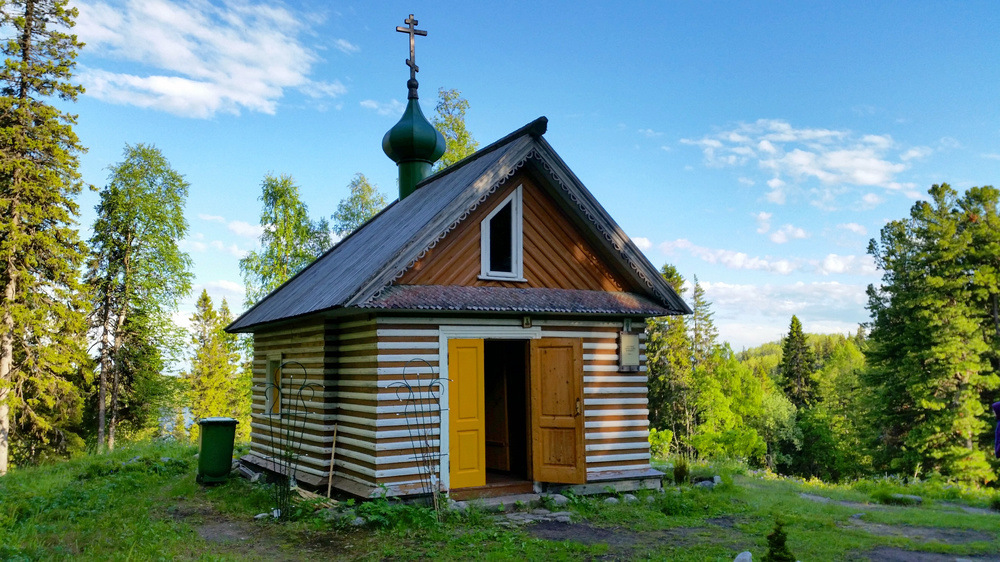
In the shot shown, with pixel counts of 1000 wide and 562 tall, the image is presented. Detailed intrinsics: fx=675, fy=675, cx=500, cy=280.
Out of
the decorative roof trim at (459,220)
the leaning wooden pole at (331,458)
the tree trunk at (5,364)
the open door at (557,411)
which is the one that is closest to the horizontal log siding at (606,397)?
the open door at (557,411)

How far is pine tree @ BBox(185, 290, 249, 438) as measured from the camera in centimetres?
4459

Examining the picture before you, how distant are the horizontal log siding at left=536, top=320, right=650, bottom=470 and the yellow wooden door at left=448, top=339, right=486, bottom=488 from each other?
1392 millimetres

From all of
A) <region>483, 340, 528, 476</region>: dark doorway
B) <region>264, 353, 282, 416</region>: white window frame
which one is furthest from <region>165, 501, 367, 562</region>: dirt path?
<region>483, 340, 528, 476</region>: dark doorway

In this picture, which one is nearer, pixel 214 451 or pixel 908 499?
pixel 908 499

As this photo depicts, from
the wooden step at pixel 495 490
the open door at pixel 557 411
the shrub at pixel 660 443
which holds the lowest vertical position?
the shrub at pixel 660 443

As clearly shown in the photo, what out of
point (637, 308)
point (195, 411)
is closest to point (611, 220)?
point (637, 308)

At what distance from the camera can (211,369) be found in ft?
150

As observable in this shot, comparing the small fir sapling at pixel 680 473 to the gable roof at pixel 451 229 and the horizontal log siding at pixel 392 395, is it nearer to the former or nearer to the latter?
the horizontal log siding at pixel 392 395

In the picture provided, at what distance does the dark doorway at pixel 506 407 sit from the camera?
12.8 metres

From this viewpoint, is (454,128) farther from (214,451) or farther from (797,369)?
(797,369)

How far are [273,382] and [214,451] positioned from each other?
1.67 m

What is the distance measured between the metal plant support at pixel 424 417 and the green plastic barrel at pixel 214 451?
5.15 metres

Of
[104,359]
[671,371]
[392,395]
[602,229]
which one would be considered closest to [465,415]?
[392,395]

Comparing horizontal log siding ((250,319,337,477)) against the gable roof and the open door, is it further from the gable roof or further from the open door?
the open door
